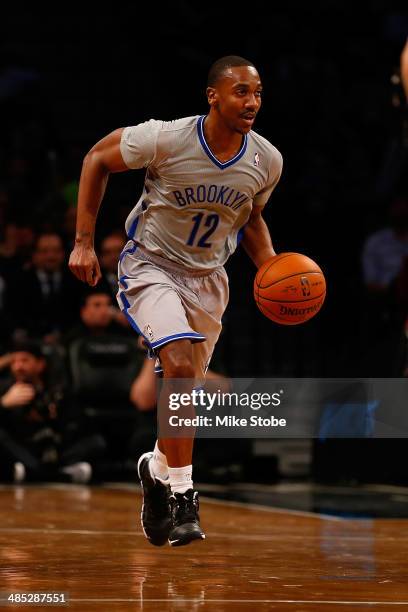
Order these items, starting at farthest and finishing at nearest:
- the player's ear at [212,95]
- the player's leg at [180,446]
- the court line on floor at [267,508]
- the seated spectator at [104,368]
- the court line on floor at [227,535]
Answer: the seated spectator at [104,368], the court line on floor at [267,508], the court line on floor at [227,535], the player's ear at [212,95], the player's leg at [180,446]

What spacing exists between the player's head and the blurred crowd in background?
4.23 m

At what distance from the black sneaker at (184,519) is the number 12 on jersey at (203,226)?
1130 millimetres

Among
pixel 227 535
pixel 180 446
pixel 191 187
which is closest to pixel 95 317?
pixel 227 535

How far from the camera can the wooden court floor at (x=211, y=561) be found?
4395 mm

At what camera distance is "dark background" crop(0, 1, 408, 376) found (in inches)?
466

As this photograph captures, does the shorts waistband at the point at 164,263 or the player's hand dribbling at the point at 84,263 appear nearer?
the player's hand dribbling at the point at 84,263

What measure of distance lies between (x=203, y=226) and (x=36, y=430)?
459 centimetres

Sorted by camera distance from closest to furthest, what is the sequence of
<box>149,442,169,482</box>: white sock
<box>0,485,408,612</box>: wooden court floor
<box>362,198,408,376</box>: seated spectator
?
<box>0,485,408,612</box>: wooden court floor < <box>149,442,169,482</box>: white sock < <box>362,198,408,376</box>: seated spectator

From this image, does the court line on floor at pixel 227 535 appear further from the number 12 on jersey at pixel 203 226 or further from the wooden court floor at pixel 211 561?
the number 12 on jersey at pixel 203 226

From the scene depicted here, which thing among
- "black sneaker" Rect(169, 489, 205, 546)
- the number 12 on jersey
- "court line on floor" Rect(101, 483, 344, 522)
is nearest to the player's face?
the number 12 on jersey

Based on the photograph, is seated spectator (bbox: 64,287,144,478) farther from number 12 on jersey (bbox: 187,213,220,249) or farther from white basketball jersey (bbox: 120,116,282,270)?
number 12 on jersey (bbox: 187,213,220,249)

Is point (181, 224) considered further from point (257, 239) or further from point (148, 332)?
point (148, 332)

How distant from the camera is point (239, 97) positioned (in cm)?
542

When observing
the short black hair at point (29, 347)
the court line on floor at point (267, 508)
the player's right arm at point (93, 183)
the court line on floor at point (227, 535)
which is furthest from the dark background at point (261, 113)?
the player's right arm at point (93, 183)
